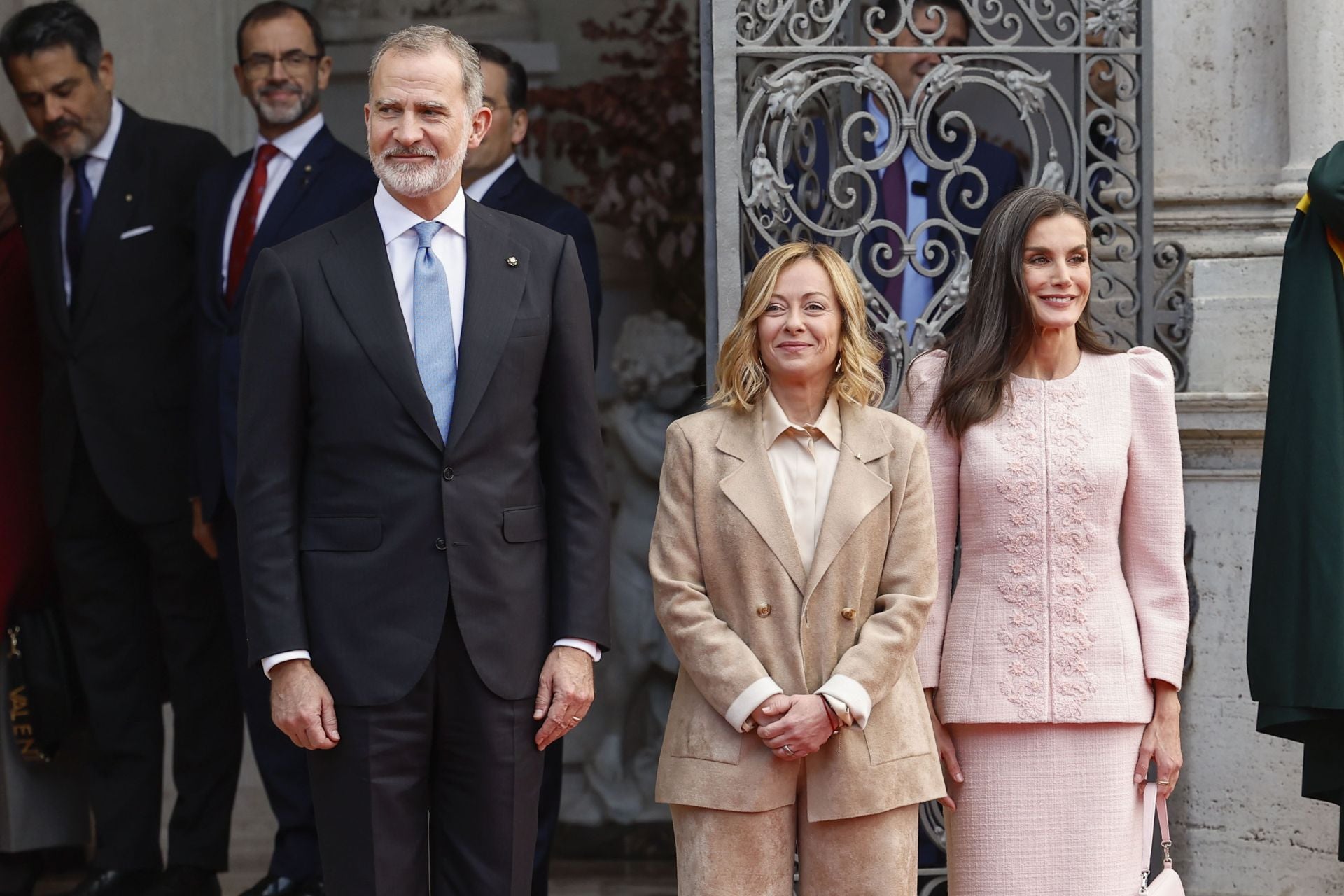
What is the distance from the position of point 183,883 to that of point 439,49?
258 centimetres

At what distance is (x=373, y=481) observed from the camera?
2.99m

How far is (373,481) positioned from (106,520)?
2.08 meters

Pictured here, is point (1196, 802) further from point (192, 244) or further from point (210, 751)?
point (192, 244)

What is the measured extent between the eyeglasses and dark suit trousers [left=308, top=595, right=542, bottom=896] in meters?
2.29

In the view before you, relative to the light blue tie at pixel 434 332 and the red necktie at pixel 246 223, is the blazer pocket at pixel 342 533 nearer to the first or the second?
the light blue tie at pixel 434 332

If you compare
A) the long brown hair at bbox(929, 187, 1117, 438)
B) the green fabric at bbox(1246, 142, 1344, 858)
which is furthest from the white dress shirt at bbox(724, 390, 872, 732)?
the green fabric at bbox(1246, 142, 1344, 858)

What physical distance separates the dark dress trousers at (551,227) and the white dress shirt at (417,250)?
4.26 feet

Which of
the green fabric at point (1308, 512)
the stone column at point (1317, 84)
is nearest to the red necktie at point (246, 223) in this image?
the green fabric at point (1308, 512)

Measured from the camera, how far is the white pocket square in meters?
4.80

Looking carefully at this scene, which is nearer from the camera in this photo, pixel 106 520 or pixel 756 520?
pixel 756 520

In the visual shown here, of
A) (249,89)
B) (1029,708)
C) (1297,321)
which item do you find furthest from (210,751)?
(1297,321)

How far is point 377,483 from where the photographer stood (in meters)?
2.99

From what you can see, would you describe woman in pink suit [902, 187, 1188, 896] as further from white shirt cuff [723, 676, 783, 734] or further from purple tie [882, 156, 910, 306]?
purple tie [882, 156, 910, 306]

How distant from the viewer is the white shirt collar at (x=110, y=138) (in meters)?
4.89
